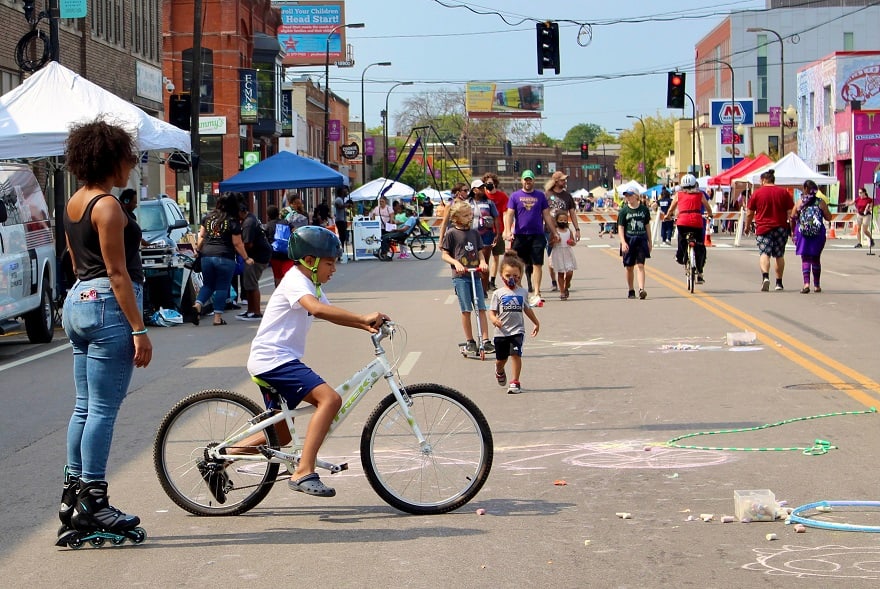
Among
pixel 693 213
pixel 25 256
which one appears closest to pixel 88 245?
pixel 25 256

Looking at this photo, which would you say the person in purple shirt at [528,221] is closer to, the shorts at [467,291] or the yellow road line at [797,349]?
the yellow road line at [797,349]

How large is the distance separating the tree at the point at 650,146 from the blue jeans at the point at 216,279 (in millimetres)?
115339

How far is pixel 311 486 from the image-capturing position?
6352 millimetres

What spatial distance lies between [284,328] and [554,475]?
1956mm

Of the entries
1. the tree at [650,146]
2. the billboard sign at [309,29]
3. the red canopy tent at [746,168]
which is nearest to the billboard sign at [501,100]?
the tree at [650,146]

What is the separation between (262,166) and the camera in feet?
89.9

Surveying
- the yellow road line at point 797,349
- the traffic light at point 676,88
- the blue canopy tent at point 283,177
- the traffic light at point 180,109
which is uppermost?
the traffic light at point 676,88

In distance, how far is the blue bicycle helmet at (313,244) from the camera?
253 inches

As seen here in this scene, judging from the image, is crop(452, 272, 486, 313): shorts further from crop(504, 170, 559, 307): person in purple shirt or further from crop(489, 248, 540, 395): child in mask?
crop(504, 170, 559, 307): person in purple shirt

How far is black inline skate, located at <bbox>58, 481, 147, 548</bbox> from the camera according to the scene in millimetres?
6031

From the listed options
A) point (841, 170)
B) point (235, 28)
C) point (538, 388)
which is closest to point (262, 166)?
point (538, 388)

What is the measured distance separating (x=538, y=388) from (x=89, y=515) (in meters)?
5.47

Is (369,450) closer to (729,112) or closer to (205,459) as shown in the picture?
(205,459)

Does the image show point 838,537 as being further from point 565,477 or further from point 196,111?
point 196,111
